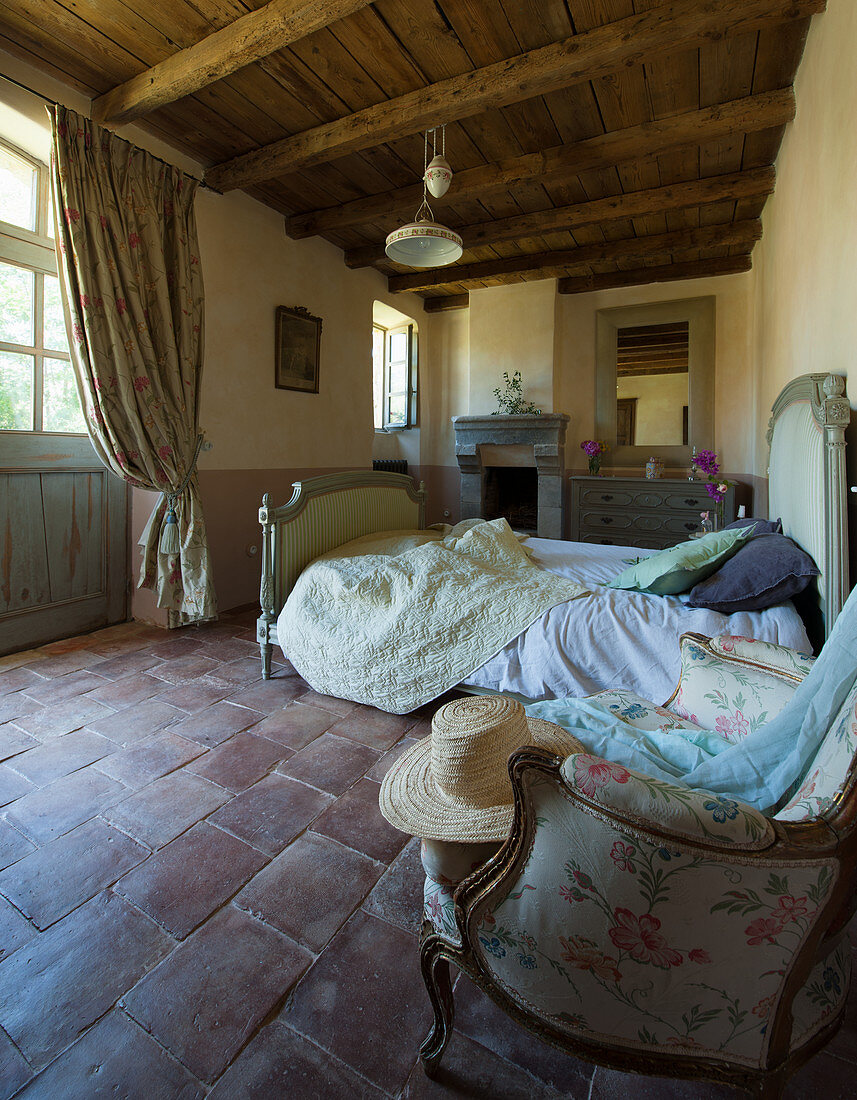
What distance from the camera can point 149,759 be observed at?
1.99 metres

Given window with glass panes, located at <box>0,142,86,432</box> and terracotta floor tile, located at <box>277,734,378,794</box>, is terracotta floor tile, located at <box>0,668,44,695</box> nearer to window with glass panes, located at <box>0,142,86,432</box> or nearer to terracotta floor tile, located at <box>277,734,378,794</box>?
window with glass panes, located at <box>0,142,86,432</box>

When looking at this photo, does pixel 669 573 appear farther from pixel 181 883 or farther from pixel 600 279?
pixel 600 279

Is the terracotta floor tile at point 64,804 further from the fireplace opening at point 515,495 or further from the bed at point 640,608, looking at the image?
the fireplace opening at point 515,495

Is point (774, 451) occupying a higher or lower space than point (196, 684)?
higher

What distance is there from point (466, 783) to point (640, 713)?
604 mm

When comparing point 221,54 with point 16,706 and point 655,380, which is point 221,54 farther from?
point 655,380

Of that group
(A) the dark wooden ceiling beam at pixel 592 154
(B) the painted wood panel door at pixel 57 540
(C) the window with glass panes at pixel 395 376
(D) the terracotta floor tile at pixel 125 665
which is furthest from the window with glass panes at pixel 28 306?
(C) the window with glass panes at pixel 395 376

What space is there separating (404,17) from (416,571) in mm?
2409

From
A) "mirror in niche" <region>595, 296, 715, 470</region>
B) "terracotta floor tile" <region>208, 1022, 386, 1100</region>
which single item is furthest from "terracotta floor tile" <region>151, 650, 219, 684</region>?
"mirror in niche" <region>595, 296, 715, 470</region>

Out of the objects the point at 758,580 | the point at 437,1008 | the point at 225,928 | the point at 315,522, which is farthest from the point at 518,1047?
the point at 315,522

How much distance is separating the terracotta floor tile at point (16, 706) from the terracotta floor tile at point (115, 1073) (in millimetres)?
1630

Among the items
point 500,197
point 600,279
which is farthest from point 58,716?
point 600,279

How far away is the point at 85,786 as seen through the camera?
183cm

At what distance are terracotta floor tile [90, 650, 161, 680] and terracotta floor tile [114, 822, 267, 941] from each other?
1.40m
